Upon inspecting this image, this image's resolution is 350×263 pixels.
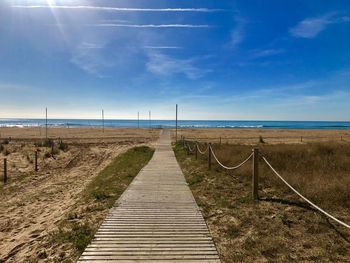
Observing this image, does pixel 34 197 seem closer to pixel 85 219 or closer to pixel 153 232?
pixel 85 219

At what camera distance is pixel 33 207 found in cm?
993

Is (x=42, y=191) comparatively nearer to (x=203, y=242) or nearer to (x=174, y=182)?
(x=174, y=182)

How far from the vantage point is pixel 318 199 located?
23.7ft

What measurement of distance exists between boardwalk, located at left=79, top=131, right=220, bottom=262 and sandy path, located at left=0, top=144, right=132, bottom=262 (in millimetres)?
1365

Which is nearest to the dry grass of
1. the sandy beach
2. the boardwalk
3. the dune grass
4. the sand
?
the boardwalk

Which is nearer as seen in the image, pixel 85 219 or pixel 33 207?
pixel 85 219

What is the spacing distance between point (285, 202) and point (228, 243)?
2.89 meters

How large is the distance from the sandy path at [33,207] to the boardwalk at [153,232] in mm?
1365

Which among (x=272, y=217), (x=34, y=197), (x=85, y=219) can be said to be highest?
(x=272, y=217)

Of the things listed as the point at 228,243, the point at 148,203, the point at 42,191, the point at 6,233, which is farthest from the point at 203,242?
the point at 42,191

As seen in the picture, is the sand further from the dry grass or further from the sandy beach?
the dry grass

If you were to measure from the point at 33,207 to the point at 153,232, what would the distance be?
6.08m

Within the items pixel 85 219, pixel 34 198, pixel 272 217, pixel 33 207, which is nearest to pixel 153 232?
pixel 85 219

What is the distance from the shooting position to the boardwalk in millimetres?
4594
